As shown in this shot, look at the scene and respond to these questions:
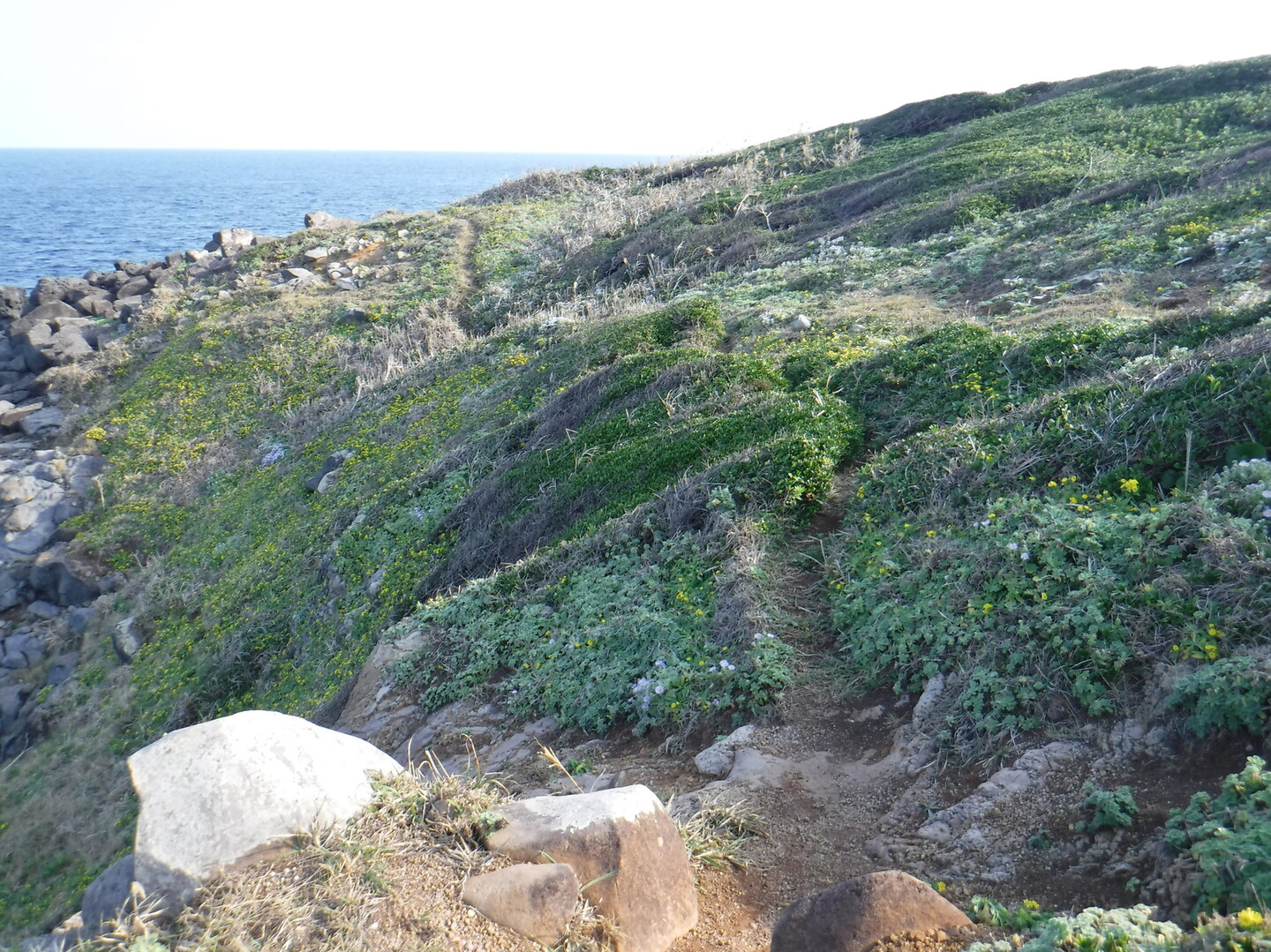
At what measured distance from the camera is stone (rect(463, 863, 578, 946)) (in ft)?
9.53

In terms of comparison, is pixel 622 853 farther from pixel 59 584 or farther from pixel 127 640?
pixel 59 584

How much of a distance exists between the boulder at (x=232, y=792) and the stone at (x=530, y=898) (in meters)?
0.70

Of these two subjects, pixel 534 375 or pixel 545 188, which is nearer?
pixel 534 375

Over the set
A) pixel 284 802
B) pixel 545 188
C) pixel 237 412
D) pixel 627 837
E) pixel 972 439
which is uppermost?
pixel 545 188

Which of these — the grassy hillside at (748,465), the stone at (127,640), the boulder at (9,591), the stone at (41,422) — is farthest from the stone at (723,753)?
the stone at (41,422)

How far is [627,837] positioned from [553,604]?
129 inches

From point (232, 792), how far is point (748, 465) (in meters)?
4.57

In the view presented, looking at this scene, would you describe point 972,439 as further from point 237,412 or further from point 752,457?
point 237,412

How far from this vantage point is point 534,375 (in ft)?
40.6

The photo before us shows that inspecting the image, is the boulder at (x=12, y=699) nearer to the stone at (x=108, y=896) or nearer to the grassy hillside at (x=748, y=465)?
the grassy hillside at (x=748, y=465)

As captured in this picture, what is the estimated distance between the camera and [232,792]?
3.20m

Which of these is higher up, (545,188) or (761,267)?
(545,188)

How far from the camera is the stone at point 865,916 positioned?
8.98 ft

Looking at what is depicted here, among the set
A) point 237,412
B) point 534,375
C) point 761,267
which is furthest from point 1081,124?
point 237,412
